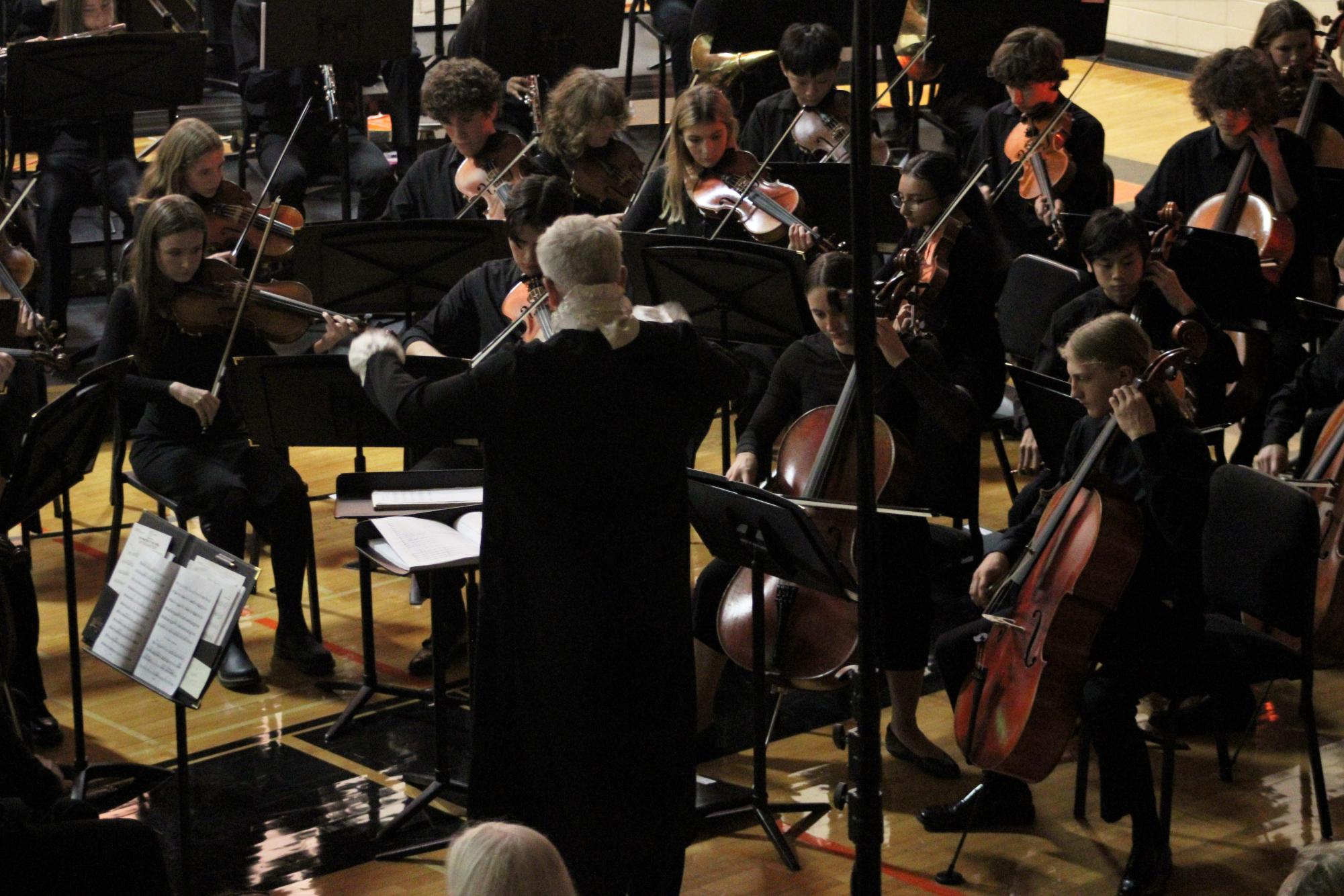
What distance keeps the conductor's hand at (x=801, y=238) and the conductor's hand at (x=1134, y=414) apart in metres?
1.78

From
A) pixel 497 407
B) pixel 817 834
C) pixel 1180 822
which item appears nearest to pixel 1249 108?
pixel 1180 822

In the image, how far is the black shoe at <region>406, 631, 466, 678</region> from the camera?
442cm

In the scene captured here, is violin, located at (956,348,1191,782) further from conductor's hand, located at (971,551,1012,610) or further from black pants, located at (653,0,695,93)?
black pants, located at (653,0,695,93)

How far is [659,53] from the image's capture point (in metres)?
9.45

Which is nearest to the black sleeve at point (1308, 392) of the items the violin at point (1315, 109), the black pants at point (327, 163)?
the violin at point (1315, 109)

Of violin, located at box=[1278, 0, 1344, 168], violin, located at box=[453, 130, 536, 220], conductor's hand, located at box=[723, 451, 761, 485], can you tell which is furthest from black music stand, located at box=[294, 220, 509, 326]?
violin, located at box=[1278, 0, 1344, 168]

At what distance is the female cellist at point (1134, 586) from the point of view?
3316 millimetres

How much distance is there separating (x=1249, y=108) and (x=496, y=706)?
3345 mm

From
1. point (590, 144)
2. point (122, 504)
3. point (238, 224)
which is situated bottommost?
point (122, 504)

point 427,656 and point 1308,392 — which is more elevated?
point 1308,392

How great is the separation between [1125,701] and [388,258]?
7.44ft

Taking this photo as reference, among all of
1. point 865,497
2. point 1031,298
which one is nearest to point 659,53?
point 1031,298

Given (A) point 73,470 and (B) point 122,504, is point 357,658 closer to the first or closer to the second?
(B) point 122,504

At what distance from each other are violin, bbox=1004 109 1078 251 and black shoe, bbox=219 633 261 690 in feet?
9.48
